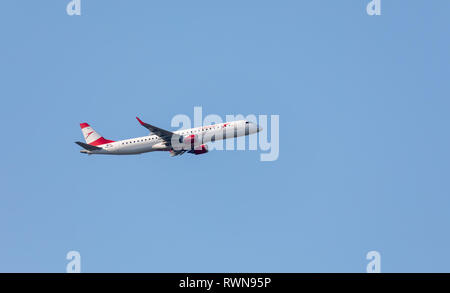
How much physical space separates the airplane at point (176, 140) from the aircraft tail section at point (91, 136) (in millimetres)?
2365

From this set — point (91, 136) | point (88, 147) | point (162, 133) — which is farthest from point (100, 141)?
point (162, 133)

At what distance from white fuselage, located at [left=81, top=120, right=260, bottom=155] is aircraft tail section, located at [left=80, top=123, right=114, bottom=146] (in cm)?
449

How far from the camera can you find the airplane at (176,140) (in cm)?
10794

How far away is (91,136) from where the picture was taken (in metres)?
117

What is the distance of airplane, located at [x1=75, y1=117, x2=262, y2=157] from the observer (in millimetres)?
107938

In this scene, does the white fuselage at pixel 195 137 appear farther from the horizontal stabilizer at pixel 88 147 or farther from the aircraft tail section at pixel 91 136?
the aircraft tail section at pixel 91 136

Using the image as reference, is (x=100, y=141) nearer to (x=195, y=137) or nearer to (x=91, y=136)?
(x=91, y=136)

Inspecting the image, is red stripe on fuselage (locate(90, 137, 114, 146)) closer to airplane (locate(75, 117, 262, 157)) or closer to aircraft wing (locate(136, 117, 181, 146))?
airplane (locate(75, 117, 262, 157))

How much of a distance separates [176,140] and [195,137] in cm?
307

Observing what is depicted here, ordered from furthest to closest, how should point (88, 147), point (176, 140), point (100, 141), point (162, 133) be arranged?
point (100, 141) → point (88, 147) → point (176, 140) → point (162, 133)

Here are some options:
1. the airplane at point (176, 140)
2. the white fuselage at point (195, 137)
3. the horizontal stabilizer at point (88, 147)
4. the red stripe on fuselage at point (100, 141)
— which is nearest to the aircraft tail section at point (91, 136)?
the red stripe on fuselage at point (100, 141)

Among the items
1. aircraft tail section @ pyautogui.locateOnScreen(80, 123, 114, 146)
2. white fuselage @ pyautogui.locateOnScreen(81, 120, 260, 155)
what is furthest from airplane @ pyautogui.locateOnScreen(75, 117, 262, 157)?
aircraft tail section @ pyautogui.locateOnScreen(80, 123, 114, 146)
